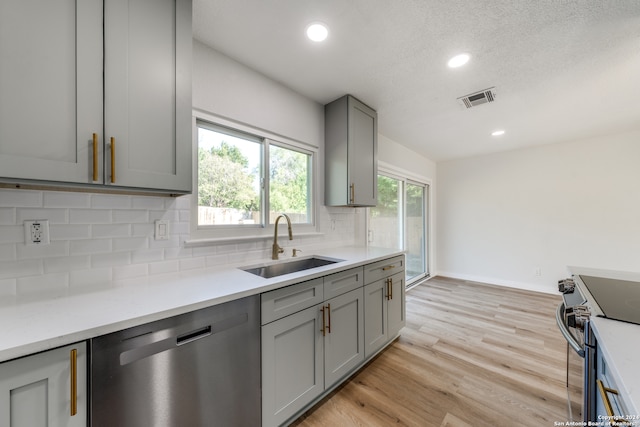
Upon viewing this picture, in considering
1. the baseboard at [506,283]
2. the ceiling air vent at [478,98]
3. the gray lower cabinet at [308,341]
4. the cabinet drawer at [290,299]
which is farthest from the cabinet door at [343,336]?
the baseboard at [506,283]

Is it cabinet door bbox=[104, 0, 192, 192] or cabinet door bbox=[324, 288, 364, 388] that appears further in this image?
cabinet door bbox=[324, 288, 364, 388]

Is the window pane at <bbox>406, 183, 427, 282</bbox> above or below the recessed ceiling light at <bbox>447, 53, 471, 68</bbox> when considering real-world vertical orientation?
below

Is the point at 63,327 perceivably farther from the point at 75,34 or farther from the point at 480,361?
the point at 480,361

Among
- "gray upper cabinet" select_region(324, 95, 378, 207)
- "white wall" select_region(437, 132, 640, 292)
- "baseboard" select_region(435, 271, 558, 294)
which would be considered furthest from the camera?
"baseboard" select_region(435, 271, 558, 294)

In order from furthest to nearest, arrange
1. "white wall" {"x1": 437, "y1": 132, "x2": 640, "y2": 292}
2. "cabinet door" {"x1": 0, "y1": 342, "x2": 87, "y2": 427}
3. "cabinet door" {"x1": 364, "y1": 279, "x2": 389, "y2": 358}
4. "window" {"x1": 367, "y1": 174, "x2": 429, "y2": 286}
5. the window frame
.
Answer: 1. "window" {"x1": 367, "y1": 174, "x2": 429, "y2": 286}
2. "white wall" {"x1": 437, "y1": 132, "x2": 640, "y2": 292}
3. "cabinet door" {"x1": 364, "y1": 279, "x2": 389, "y2": 358}
4. the window frame
5. "cabinet door" {"x1": 0, "y1": 342, "x2": 87, "y2": 427}

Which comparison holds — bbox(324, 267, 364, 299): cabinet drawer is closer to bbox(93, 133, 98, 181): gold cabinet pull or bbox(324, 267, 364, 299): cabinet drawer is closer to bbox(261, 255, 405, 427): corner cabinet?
bbox(261, 255, 405, 427): corner cabinet

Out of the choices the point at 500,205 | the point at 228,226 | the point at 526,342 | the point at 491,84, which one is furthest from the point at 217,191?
the point at 500,205

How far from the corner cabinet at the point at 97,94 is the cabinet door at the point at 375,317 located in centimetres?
159

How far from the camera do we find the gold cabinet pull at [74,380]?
76cm

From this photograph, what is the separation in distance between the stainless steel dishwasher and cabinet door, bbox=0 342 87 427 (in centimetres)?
3

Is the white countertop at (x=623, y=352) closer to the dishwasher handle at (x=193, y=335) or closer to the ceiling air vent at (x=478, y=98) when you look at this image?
the dishwasher handle at (x=193, y=335)

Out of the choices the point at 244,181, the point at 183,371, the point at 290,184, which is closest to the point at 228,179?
the point at 244,181

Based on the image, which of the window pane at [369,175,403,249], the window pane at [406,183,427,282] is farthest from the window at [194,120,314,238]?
the window pane at [406,183,427,282]

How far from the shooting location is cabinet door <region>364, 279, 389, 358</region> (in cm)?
196
